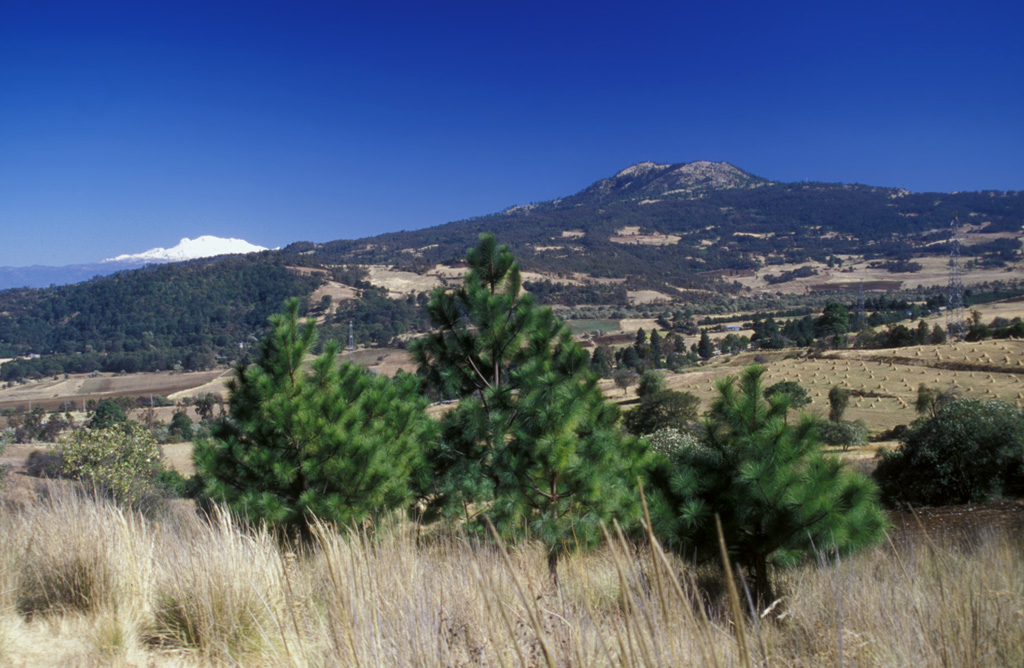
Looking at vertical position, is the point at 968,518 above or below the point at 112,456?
below

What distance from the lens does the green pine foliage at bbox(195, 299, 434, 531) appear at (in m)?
8.39

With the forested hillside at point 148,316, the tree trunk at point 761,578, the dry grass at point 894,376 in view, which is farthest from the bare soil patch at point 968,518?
the forested hillside at point 148,316

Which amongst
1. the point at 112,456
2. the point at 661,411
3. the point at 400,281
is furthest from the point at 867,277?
the point at 112,456

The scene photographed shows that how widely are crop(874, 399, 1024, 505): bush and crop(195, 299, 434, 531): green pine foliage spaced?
37.7 feet

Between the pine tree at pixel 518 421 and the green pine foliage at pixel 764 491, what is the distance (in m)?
0.88

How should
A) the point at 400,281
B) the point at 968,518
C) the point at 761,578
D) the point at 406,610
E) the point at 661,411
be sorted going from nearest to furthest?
the point at 406,610 → the point at 761,578 → the point at 968,518 → the point at 661,411 → the point at 400,281

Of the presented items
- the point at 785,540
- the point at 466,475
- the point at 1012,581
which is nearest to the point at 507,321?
the point at 466,475

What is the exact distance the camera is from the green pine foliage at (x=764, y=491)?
5738 mm

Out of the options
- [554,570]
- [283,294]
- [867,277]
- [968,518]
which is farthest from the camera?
[867,277]

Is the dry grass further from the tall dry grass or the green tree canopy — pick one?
the tall dry grass

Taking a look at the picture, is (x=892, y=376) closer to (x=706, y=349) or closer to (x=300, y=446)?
(x=706, y=349)

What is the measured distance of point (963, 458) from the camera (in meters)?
15.0

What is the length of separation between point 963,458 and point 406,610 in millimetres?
17081

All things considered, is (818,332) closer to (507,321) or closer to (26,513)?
(507,321)
